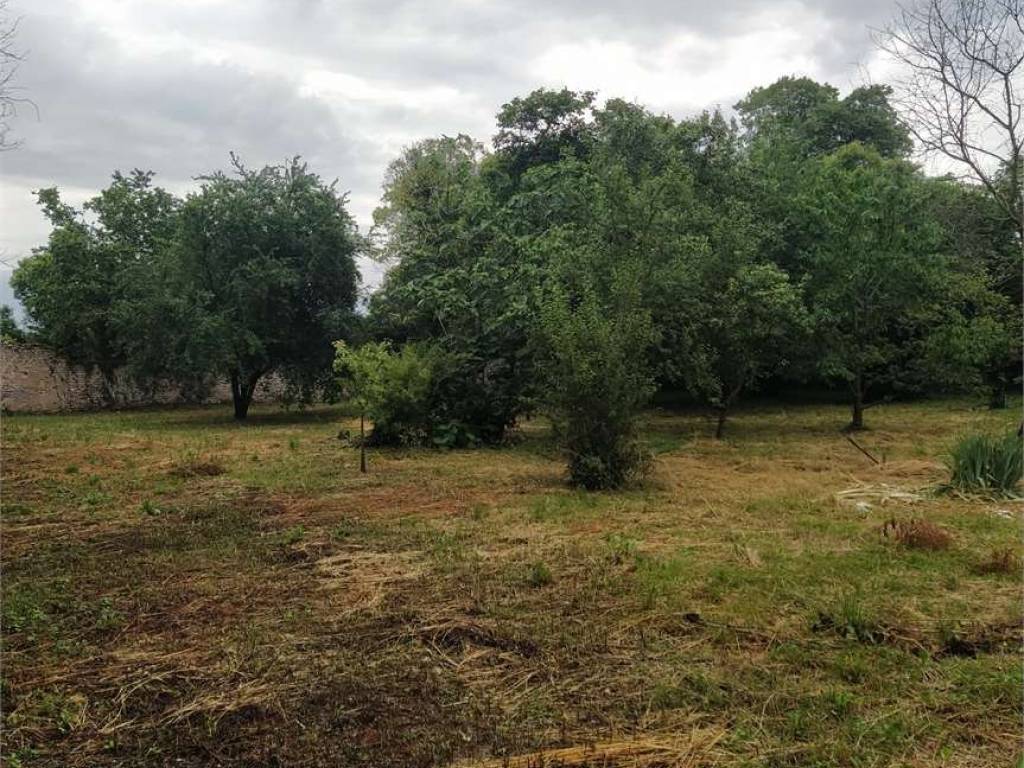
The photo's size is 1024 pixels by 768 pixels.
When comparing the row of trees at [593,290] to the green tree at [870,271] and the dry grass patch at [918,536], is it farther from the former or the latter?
the dry grass patch at [918,536]

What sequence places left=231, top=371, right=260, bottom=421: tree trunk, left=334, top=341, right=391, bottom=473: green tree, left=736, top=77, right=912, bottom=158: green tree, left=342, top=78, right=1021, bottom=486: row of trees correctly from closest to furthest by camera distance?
left=334, top=341, right=391, bottom=473: green tree, left=342, top=78, right=1021, bottom=486: row of trees, left=231, top=371, right=260, bottom=421: tree trunk, left=736, top=77, right=912, bottom=158: green tree

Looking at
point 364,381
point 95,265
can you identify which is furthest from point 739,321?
point 95,265

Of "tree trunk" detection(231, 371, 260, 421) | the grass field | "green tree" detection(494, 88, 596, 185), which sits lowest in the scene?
the grass field

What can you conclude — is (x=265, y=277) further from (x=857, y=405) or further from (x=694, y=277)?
(x=857, y=405)

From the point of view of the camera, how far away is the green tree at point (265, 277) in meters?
17.6

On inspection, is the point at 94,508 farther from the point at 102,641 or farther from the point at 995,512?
the point at 995,512

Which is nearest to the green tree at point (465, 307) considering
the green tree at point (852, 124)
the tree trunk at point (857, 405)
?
the tree trunk at point (857, 405)

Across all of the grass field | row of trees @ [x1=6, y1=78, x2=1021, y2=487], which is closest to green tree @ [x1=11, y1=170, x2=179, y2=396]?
row of trees @ [x1=6, y1=78, x2=1021, y2=487]

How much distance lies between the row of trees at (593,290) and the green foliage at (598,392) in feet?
0.09

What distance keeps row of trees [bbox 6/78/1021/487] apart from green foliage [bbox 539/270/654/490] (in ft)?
0.09

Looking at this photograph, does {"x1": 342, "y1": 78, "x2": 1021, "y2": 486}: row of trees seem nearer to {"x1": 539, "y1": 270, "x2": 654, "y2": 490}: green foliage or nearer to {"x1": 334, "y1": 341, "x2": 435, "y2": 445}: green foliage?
{"x1": 334, "y1": 341, "x2": 435, "y2": 445}: green foliage

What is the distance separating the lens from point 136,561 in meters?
5.77

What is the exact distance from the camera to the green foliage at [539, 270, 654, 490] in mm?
8734

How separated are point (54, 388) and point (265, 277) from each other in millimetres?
8921
